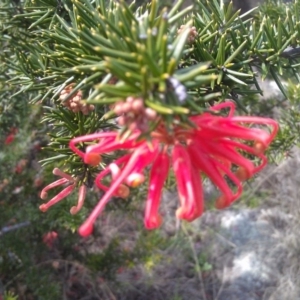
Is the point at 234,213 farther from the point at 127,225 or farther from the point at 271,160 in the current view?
the point at 271,160

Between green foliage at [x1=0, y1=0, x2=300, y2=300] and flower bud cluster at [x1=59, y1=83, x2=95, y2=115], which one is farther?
flower bud cluster at [x1=59, y1=83, x2=95, y2=115]

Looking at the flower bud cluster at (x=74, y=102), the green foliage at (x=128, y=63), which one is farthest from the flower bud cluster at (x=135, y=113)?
the flower bud cluster at (x=74, y=102)

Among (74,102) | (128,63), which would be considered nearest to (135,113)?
(128,63)

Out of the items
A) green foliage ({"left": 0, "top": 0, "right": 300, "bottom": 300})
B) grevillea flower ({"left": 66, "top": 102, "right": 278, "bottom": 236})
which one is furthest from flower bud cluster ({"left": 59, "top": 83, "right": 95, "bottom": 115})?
grevillea flower ({"left": 66, "top": 102, "right": 278, "bottom": 236})

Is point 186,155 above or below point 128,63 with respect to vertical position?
below

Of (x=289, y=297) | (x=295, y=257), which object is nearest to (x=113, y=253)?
(x=289, y=297)

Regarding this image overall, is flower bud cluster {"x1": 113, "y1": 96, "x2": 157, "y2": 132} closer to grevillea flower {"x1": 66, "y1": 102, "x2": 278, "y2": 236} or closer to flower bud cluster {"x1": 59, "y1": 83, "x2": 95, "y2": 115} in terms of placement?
grevillea flower {"x1": 66, "y1": 102, "x2": 278, "y2": 236}

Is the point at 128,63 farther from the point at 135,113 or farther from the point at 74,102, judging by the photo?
the point at 74,102

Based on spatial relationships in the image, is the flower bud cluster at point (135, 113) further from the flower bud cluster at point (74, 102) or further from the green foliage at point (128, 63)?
the flower bud cluster at point (74, 102)
